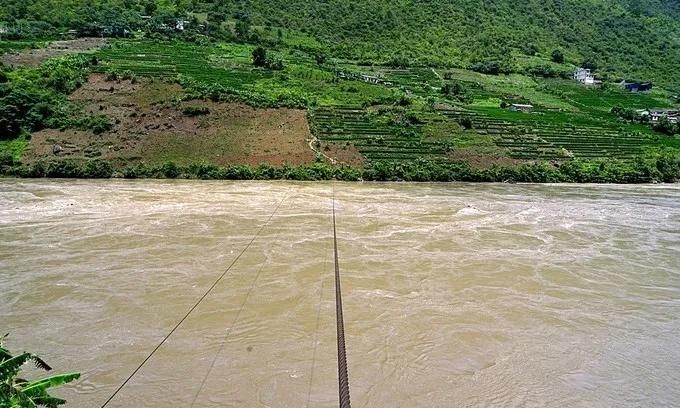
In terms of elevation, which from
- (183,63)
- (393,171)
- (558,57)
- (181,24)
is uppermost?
(181,24)

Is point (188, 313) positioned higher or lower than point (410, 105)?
lower

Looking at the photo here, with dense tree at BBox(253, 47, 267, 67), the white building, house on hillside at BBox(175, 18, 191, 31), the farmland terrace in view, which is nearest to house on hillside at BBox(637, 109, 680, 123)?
the farmland terrace

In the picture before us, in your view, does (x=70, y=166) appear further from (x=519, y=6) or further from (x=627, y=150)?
(x=519, y=6)

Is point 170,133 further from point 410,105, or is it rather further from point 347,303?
point 347,303

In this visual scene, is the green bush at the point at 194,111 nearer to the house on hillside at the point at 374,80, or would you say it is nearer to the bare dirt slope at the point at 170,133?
the bare dirt slope at the point at 170,133

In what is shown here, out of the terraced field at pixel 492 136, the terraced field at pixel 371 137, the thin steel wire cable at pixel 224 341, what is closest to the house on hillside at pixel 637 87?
the terraced field at pixel 492 136

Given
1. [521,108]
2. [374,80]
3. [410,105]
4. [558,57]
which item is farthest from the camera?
[558,57]

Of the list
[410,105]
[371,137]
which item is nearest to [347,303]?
[371,137]
